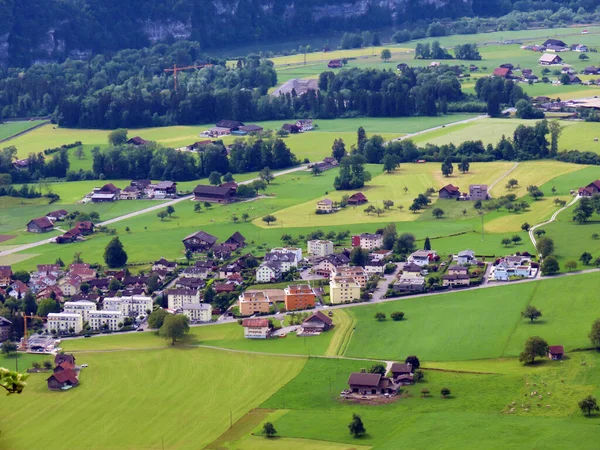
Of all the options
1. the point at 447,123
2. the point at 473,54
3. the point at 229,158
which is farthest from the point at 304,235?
the point at 473,54

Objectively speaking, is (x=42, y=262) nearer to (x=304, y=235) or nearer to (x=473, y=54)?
(x=304, y=235)

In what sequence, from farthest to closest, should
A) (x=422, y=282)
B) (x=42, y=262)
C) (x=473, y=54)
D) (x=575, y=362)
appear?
(x=473, y=54), (x=42, y=262), (x=422, y=282), (x=575, y=362)

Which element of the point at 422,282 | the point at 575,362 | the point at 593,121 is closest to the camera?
the point at 575,362

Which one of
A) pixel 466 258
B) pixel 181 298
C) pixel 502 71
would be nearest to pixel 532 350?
pixel 466 258

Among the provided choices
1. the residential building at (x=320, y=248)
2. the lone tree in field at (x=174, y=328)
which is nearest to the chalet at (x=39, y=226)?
the residential building at (x=320, y=248)

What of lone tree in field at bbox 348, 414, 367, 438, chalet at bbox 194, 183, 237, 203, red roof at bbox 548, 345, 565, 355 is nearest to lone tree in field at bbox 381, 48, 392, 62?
chalet at bbox 194, 183, 237, 203

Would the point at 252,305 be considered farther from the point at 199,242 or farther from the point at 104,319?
the point at 199,242

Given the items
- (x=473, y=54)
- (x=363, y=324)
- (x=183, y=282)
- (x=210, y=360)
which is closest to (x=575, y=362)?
(x=363, y=324)

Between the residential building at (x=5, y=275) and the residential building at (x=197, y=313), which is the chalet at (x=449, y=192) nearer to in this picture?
the residential building at (x=197, y=313)

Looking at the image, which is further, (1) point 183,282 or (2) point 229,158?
(2) point 229,158
